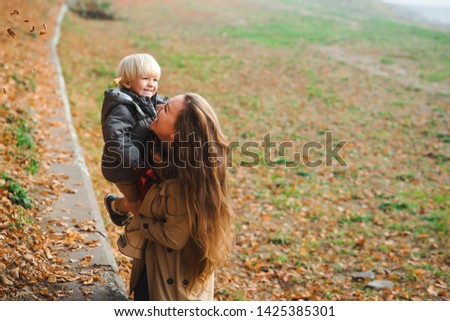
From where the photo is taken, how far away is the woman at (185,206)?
9.90ft

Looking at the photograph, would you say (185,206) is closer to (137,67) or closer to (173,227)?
(173,227)

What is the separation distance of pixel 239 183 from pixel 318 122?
4755mm

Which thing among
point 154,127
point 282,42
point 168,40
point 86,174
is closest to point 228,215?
point 154,127

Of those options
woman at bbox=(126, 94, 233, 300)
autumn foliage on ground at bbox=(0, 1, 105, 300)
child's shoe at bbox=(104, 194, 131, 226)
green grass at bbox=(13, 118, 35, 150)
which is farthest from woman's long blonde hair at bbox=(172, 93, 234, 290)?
green grass at bbox=(13, 118, 35, 150)

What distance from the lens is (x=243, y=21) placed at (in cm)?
2853

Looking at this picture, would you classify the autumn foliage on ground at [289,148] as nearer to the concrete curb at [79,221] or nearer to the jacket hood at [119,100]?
the concrete curb at [79,221]

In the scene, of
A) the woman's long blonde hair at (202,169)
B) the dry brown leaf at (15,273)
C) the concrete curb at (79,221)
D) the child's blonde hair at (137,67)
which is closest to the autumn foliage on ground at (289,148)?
the dry brown leaf at (15,273)

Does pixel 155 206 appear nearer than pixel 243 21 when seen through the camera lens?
Yes

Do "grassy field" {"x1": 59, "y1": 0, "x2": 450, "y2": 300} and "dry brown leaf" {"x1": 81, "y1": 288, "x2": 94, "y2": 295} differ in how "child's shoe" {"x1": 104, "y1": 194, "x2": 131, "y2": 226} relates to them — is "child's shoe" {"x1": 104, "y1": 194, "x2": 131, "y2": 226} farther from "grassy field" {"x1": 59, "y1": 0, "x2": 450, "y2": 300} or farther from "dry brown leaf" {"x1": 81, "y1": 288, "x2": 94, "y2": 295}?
"grassy field" {"x1": 59, "y1": 0, "x2": 450, "y2": 300}

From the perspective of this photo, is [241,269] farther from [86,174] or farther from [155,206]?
[155,206]

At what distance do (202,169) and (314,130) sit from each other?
961cm

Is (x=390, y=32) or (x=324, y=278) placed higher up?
(x=390, y=32)

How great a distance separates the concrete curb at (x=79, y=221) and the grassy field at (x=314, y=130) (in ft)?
1.93

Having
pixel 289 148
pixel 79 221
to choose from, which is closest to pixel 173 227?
pixel 79 221
